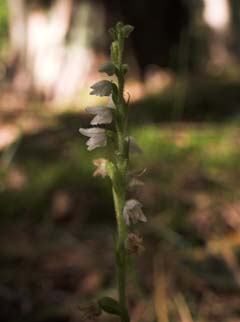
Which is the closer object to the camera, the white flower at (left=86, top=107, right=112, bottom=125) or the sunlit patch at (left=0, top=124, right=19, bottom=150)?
the white flower at (left=86, top=107, right=112, bottom=125)

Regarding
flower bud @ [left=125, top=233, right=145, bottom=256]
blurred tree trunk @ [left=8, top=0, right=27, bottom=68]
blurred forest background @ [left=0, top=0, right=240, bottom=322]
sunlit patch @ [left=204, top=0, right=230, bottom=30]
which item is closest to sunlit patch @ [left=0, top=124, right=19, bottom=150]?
blurred forest background @ [left=0, top=0, right=240, bottom=322]

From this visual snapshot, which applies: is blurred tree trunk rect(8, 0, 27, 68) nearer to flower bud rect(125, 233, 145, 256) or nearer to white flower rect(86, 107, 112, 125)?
white flower rect(86, 107, 112, 125)

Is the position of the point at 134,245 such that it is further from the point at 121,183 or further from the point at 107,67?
the point at 107,67

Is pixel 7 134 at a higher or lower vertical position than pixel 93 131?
lower

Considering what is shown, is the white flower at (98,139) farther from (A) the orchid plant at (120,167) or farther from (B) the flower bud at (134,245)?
(B) the flower bud at (134,245)

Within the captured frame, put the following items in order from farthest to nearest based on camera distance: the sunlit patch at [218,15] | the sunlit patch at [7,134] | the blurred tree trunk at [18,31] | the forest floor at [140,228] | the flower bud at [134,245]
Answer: the sunlit patch at [218,15] → the blurred tree trunk at [18,31] → the sunlit patch at [7,134] → the forest floor at [140,228] → the flower bud at [134,245]

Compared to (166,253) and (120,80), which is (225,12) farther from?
(120,80)

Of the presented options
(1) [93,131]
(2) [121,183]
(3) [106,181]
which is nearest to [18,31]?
(3) [106,181]

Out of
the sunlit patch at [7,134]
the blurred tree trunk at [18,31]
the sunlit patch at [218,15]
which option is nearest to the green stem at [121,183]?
the sunlit patch at [7,134]

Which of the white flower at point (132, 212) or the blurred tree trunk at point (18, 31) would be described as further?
the blurred tree trunk at point (18, 31)
